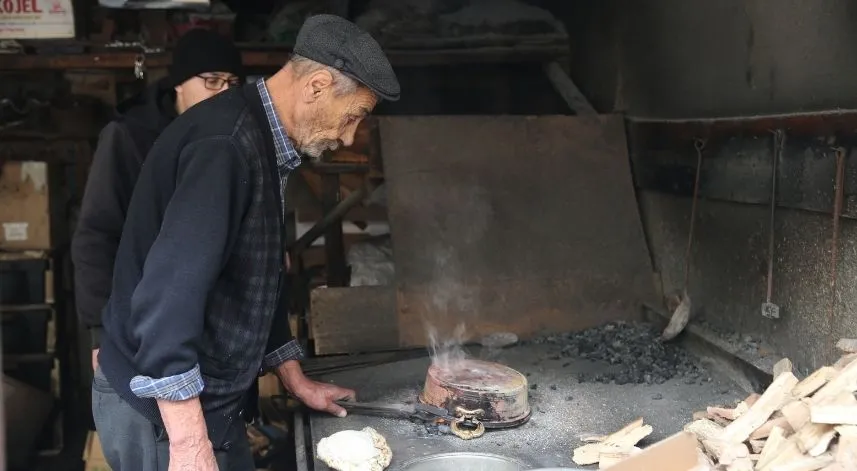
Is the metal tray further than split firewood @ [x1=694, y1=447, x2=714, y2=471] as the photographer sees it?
Yes

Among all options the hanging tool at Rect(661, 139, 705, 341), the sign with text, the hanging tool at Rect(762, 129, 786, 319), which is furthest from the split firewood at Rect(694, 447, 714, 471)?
the sign with text

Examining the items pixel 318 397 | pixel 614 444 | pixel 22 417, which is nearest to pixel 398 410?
pixel 318 397

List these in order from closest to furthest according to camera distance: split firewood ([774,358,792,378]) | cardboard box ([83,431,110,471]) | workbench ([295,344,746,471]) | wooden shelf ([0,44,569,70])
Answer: workbench ([295,344,746,471]), split firewood ([774,358,792,378]), cardboard box ([83,431,110,471]), wooden shelf ([0,44,569,70])

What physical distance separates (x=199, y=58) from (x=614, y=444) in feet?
6.34

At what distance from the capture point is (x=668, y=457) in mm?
1968

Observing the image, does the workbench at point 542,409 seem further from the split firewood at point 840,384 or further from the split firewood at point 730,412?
the split firewood at point 840,384

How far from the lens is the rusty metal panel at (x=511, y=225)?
380 cm

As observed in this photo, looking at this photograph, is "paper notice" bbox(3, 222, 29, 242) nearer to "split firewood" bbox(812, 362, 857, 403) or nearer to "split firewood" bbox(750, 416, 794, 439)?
"split firewood" bbox(750, 416, 794, 439)

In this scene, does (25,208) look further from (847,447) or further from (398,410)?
(847,447)

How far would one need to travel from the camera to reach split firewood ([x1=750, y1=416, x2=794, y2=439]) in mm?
2016

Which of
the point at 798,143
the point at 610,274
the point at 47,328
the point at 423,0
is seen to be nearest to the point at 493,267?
the point at 610,274

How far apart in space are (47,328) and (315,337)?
246 centimetres

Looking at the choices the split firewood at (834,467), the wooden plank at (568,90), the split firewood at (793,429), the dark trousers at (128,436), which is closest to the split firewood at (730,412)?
the split firewood at (793,429)

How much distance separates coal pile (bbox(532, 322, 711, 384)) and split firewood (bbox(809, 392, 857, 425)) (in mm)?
1283
